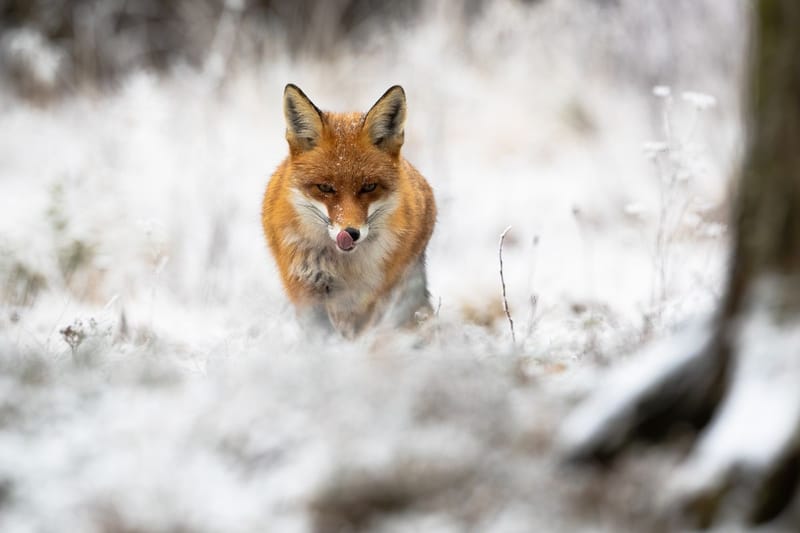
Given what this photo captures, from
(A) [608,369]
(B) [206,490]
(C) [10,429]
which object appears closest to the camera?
(B) [206,490]

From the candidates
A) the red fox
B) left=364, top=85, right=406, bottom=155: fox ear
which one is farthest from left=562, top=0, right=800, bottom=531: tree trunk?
left=364, top=85, right=406, bottom=155: fox ear

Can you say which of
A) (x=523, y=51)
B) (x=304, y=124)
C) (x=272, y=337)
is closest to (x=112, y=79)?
(x=523, y=51)

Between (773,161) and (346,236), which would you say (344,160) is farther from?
(773,161)

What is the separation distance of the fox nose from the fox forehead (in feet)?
0.84

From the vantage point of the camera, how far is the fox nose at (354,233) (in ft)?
14.4

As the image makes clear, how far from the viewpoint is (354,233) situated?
440cm

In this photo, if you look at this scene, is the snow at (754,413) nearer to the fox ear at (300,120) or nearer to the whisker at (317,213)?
the whisker at (317,213)

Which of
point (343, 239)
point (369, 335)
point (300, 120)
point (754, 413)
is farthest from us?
point (300, 120)

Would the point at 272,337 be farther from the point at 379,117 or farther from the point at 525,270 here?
the point at 525,270

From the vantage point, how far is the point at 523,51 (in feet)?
39.7

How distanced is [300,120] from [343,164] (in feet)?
1.02

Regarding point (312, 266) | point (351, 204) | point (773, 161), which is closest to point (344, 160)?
point (351, 204)

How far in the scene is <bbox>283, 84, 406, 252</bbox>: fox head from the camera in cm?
453

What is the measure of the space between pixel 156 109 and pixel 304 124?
13.0ft
